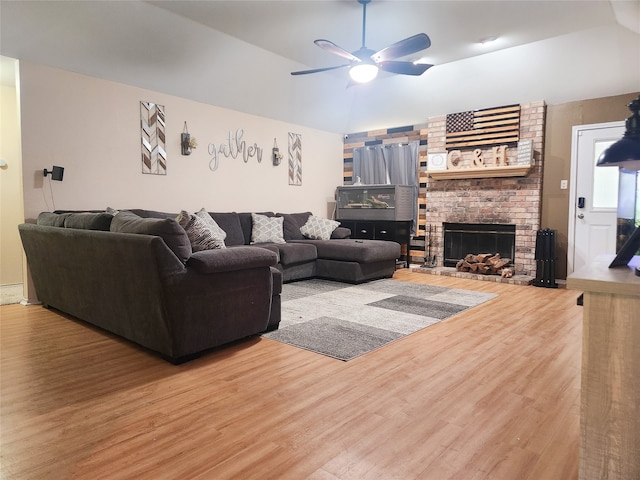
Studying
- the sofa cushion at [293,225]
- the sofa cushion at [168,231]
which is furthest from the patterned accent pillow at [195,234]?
the sofa cushion at [293,225]

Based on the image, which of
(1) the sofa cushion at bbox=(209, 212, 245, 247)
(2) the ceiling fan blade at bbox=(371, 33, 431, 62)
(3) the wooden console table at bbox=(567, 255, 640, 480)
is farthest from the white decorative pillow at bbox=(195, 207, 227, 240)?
(3) the wooden console table at bbox=(567, 255, 640, 480)

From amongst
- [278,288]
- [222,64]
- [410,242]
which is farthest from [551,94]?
[278,288]

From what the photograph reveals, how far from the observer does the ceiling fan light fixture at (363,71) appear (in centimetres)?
402

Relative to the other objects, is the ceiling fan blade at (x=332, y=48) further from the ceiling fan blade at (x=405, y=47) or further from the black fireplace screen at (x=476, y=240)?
the black fireplace screen at (x=476, y=240)

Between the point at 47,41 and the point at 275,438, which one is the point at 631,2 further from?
the point at 47,41

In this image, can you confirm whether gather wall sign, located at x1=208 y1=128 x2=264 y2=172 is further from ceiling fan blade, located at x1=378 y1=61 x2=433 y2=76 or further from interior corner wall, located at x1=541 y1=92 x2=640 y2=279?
interior corner wall, located at x1=541 y1=92 x2=640 y2=279

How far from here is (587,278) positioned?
4.02 feet

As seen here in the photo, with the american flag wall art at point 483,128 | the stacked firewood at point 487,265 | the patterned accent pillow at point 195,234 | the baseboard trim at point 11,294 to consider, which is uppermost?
the american flag wall art at point 483,128

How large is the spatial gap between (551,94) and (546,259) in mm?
2230

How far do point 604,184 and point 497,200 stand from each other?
1316mm

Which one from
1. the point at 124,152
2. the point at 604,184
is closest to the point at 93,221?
the point at 124,152

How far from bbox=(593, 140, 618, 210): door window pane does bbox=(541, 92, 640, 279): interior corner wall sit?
301 mm

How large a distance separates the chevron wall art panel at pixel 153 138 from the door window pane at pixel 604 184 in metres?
5.49

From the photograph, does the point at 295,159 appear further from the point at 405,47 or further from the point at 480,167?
the point at 405,47
